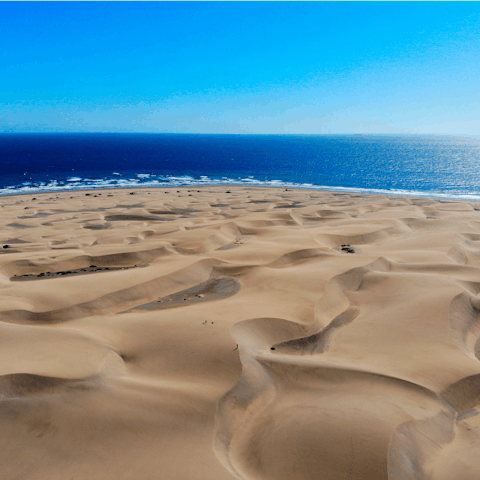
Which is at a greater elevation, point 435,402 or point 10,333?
point 10,333

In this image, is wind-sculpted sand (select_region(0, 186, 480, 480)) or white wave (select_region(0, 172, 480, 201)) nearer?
wind-sculpted sand (select_region(0, 186, 480, 480))

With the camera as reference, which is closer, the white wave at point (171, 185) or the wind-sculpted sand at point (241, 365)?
the wind-sculpted sand at point (241, 365)

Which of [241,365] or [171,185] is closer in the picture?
[241,365]

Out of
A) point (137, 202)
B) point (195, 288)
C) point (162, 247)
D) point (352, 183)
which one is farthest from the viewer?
point (352, 183)

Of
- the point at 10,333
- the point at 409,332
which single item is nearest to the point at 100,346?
the point at 10,333

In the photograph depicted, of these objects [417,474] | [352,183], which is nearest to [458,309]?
[417,474]

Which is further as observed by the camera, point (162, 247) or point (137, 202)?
point (137, 202)

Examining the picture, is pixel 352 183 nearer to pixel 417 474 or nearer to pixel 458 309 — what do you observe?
pixel 458 309

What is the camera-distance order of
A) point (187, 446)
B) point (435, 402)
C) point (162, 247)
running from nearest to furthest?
point (187, 446) < point (435, 402) < point (162, 247)
